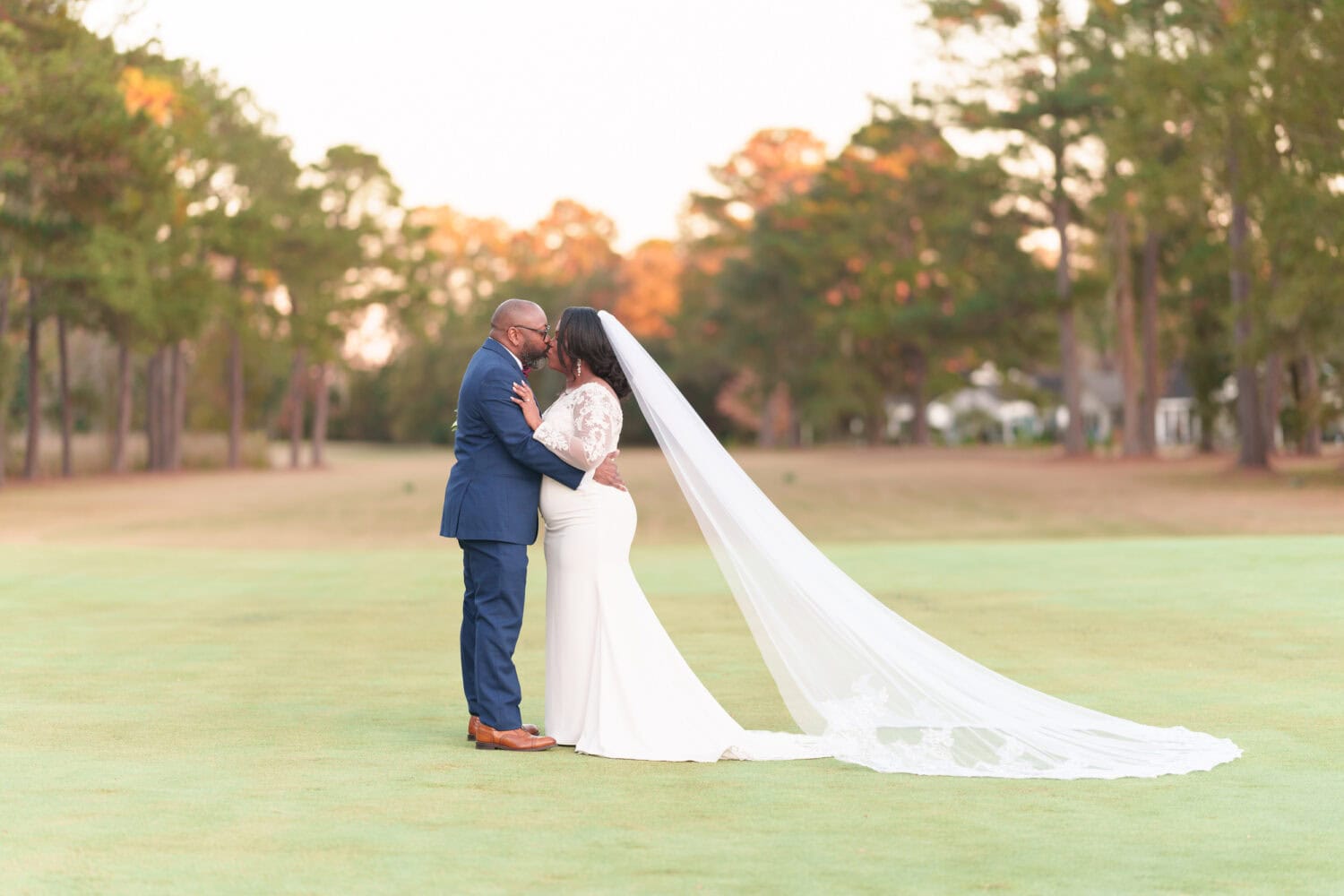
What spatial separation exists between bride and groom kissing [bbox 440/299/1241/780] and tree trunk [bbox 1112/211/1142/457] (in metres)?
52.9

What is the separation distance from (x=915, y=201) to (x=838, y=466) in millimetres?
16383

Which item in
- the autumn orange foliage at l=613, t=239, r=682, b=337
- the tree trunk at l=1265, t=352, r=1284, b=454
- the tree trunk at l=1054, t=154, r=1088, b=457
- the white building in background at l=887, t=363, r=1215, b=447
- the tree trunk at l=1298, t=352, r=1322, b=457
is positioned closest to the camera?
the tree trunk at l=1298, t=352, r=1322, b=457

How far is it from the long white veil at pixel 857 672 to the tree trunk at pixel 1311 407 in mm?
35040

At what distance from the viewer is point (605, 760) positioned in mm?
8039

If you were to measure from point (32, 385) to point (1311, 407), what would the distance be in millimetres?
34464

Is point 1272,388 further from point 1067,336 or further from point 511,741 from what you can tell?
point 511,741

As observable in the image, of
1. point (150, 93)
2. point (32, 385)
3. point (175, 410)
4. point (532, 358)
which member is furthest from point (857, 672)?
point (175, 410)

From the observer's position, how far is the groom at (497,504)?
328 inches

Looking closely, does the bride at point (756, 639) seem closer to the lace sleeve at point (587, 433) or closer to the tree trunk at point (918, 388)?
the lace sleeve at point (587, 433)

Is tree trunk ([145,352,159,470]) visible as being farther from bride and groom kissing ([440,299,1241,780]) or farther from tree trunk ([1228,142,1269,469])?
bride and groom kissing ([440,299,1241,780])

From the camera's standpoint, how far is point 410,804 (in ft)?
22.5

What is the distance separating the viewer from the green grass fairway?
5.78 meters

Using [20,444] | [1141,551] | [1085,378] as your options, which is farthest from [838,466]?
[1085,378]

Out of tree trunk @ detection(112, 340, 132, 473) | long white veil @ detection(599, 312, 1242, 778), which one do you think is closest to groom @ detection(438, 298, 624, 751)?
long white veil @ detection(599, 312, 1242, 778)
